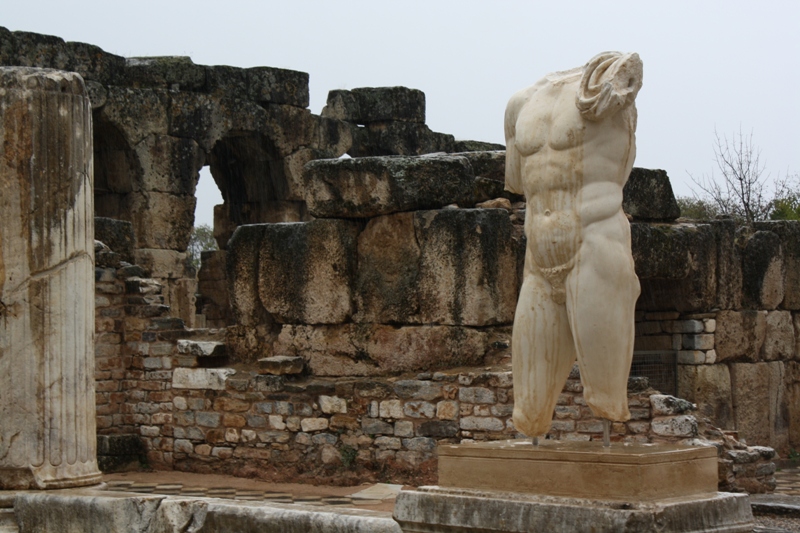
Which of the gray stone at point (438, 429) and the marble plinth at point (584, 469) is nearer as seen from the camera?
the marble plinth at point (584, 469)

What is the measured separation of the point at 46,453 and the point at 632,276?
3675 millimetres

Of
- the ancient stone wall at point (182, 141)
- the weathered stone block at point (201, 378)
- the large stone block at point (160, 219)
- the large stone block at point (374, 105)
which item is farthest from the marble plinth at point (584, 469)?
the large stone block at point (374, 105)

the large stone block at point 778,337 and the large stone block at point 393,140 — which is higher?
the large stone block at point 393,140

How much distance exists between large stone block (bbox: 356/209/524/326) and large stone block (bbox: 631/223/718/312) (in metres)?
1.43

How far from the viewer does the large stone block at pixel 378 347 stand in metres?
10.5

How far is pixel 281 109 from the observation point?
20172 mm

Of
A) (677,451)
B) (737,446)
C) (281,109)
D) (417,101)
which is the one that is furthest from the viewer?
(417,101)

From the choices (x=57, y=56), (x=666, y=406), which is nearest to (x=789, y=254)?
(x=666, y=406)

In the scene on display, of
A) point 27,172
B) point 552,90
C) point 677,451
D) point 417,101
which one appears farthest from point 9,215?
point 417,101

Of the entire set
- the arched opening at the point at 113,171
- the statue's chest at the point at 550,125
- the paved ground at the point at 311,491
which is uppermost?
the arched opening at the point at 113,171

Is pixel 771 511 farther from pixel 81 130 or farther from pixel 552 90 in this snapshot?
pixel 81 130

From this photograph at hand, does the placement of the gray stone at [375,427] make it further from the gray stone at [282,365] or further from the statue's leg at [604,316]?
the statue's leg at [604,316]

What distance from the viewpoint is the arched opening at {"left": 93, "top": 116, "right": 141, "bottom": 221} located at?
18.8 metres

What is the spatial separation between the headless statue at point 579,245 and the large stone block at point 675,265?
Result: 5.46 meters
